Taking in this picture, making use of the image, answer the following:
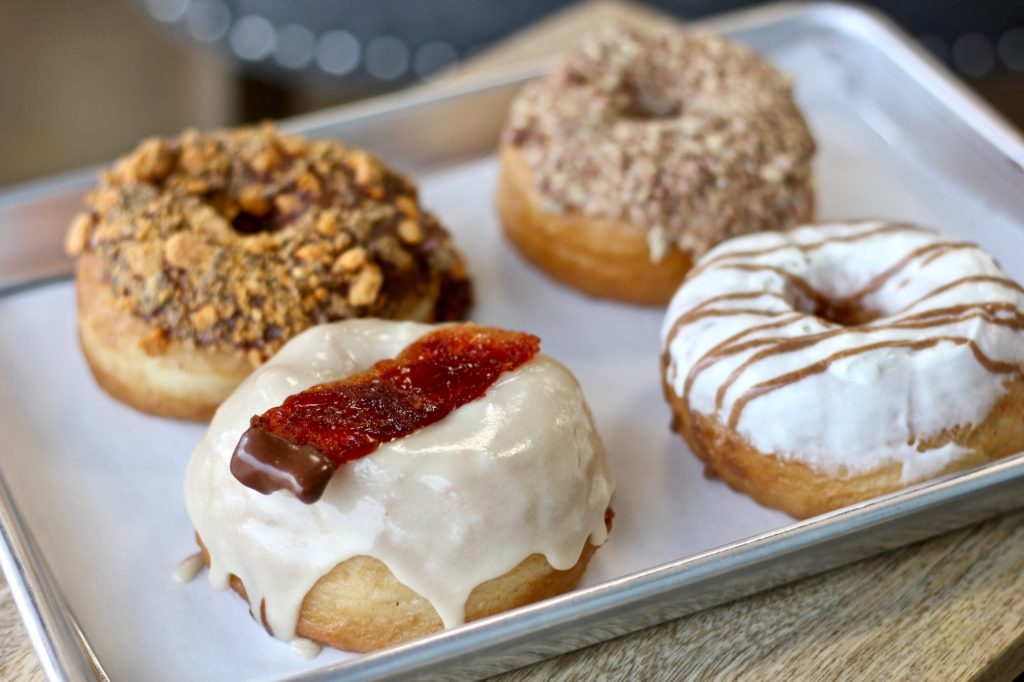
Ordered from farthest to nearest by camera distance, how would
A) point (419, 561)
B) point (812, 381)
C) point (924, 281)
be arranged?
point (924, 281)
point (812, 381)
point (419, 561)

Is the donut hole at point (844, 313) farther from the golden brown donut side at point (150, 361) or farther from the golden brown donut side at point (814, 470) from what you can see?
the golden brown donut side at point (150, 361)

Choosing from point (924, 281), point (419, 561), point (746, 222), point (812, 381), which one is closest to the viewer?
point (419, 561)

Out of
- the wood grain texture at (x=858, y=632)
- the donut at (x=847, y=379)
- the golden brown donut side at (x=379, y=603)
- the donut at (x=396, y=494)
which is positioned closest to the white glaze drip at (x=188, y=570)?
the donut at (x=396, y=494)

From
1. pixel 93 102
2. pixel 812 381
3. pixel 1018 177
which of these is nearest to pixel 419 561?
pixel 812 381

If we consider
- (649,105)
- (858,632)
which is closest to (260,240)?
(649,105)

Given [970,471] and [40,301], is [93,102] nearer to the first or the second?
[40,301]

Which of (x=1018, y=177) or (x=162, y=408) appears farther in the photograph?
(x=1018, y=177)

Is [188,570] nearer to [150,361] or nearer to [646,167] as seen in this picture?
[150,361]
